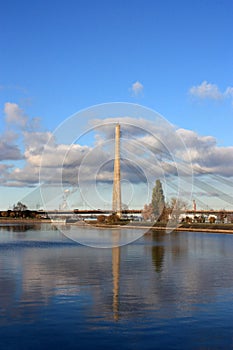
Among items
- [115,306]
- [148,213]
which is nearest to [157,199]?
[148,213]

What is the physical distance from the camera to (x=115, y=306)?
42.4 ft

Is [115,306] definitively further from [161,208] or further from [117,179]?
[161,208]

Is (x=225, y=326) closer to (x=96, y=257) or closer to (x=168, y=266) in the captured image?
(x=168, y=266)

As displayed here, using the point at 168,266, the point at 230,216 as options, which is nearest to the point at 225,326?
the point at 168,266

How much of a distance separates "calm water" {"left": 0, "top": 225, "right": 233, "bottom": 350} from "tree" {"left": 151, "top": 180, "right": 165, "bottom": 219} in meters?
64.3

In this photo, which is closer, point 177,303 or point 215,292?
point 177,303

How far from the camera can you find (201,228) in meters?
71.5

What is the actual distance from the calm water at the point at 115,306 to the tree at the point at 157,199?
64266 mm

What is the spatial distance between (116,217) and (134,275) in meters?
66.3

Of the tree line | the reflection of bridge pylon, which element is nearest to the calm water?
the reflection of bridge pylon

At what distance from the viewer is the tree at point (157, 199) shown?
86.4 meters

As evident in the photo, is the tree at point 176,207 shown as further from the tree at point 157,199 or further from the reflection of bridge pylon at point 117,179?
the reflection of bridge pylon at point 117,179

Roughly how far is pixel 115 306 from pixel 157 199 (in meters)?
74.7

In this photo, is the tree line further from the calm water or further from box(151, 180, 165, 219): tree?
the calm water
